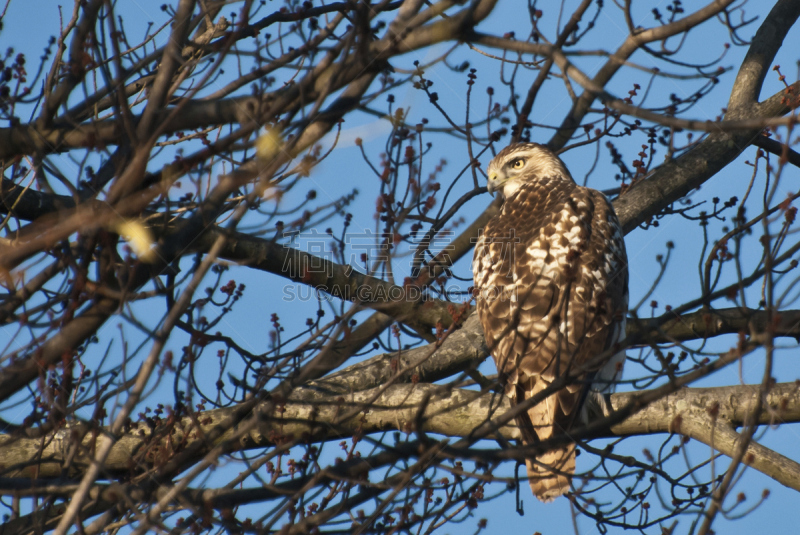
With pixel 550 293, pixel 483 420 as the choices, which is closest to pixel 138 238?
pixel 483 420

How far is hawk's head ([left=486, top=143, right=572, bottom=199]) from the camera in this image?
23.2 ft

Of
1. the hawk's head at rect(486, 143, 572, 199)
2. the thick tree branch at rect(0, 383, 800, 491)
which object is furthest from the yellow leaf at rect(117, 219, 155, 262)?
the hawk's head at rect(486, 143, 572, 199)

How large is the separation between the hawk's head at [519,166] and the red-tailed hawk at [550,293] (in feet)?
2.05

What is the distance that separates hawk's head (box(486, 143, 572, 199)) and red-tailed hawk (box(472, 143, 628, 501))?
0.63m

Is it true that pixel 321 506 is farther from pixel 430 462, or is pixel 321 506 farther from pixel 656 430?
pixel 656 430

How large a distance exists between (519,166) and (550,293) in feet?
8.01

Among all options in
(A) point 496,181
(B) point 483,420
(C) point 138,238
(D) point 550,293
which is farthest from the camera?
(A) point 496,181

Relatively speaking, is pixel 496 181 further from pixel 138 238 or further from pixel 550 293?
pixel 138 238

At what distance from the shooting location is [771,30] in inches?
274

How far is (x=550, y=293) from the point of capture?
509 cm

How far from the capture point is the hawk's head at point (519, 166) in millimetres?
7074

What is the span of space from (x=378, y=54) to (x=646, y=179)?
458cm

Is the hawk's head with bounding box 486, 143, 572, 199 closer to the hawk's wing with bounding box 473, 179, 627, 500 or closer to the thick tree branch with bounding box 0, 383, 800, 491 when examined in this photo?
the hawk's wing with bounding box 473, 179, 627, 500

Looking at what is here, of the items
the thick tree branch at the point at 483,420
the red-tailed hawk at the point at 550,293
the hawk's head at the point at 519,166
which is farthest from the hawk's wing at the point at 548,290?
the hawk's head at the point at 519,166
